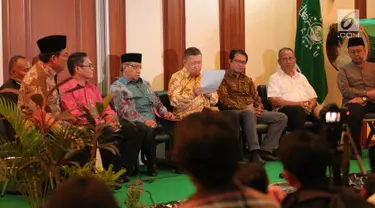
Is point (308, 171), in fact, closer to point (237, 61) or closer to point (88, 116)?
point (88, 116)

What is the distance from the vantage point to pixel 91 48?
216 inches

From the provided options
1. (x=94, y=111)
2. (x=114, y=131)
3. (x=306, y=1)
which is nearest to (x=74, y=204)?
(x=94, y=111)

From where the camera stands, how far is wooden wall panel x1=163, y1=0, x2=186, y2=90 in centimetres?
584

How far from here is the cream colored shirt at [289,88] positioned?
19.4 feet

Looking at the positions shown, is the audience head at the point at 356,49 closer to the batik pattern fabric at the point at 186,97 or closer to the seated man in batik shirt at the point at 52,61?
the batik pattern fabric at the point at 186,97

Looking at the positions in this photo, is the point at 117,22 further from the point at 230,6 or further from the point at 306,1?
the point at 306,1

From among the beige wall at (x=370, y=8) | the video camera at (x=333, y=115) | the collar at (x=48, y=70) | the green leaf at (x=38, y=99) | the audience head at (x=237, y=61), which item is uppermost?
the beige wall at (x=370, y=8)

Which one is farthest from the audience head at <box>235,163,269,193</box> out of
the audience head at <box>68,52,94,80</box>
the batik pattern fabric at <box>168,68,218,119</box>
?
the batik pattern fabric at <box>168,68,218,119</box>

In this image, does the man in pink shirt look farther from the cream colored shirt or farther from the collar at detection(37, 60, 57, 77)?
the cream colored shirt

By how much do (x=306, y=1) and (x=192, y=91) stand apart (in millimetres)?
2104

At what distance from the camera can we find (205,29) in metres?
6.13

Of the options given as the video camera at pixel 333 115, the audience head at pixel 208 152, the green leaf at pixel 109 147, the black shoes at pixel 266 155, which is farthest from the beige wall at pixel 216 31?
the audience head at pixel 208 152

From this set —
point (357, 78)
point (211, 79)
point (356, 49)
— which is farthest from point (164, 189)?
point (356, 49)

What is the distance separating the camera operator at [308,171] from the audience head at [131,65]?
11.0 ft
